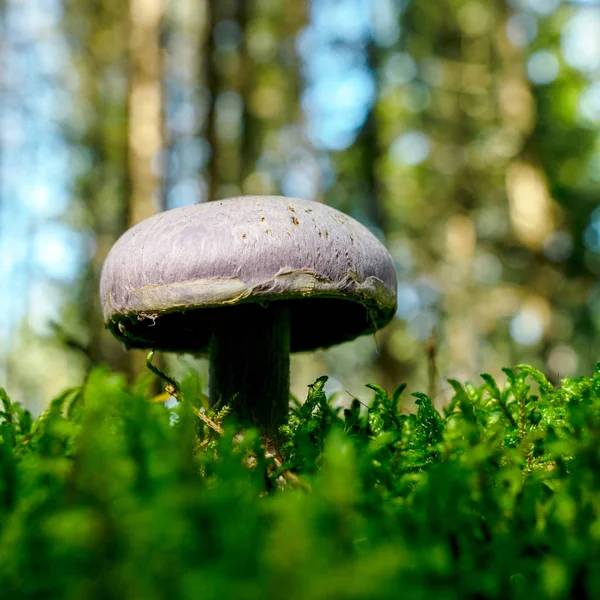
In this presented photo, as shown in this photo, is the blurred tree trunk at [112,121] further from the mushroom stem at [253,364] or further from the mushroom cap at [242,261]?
the mushroom cap at [242,261]

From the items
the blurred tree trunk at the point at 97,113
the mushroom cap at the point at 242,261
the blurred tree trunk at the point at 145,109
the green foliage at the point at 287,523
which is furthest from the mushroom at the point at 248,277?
the blurred tree trunk at the point at 97,113

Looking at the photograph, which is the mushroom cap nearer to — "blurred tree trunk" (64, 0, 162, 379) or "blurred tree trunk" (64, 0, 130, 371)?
"blurred tree trunk" (64, 0, 162, 379)

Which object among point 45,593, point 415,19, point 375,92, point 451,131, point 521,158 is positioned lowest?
point 45,593

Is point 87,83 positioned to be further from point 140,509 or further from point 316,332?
point 140,509

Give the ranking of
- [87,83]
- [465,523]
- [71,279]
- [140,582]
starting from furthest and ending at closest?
[71,279] → [87,83] → [465,523] → [140,582]

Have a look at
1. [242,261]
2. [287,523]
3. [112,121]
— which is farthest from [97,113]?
[287,523]

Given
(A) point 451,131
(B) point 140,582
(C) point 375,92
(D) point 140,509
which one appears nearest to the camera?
(B) point 140,582

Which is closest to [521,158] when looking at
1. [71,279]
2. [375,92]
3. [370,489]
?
[375,92]
